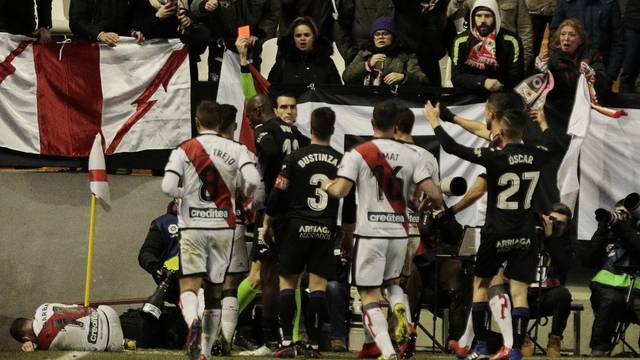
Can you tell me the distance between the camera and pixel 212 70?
17.1m

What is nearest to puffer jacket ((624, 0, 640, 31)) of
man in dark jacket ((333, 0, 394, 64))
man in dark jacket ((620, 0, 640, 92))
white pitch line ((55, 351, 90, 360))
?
man in dark jacket ((620, 0, 640, 92))

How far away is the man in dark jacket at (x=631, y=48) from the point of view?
17.3 meters

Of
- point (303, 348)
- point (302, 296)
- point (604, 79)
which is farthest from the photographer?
point (604, 79)

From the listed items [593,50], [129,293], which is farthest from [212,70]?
[593,50]

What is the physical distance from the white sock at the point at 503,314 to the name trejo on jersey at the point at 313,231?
65.7 inches

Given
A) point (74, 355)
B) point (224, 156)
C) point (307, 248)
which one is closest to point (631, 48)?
point (307, 248)

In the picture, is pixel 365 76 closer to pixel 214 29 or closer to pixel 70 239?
pixel 214 29

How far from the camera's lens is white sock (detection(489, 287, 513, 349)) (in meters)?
13.2

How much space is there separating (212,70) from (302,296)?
319cm

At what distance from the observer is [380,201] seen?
13.1 metres

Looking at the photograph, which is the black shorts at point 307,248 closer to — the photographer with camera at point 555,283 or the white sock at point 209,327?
the white sock at point 209,327

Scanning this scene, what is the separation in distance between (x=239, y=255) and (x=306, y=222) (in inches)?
31.9

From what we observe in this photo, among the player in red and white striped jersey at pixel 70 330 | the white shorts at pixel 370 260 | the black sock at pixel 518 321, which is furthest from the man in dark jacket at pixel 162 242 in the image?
the black sock at pixel 518 321

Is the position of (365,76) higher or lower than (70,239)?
higher
